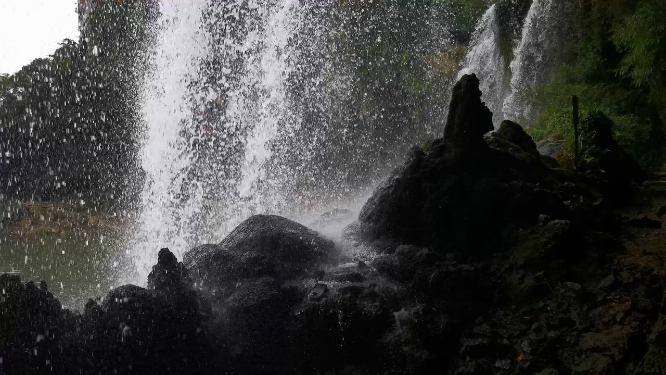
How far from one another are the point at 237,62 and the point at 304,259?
27.3 feet

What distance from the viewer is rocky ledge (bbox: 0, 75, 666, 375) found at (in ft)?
18.5

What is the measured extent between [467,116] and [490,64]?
10.4m

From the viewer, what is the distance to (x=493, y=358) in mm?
5797

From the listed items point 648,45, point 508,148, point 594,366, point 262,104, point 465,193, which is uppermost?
point 262,104

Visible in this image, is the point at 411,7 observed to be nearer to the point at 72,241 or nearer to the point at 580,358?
the point at 72,241

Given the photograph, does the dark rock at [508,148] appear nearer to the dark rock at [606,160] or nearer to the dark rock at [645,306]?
the dark rock at [606,160]

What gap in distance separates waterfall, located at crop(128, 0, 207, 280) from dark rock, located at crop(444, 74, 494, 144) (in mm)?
6783

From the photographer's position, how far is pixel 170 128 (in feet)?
42.6

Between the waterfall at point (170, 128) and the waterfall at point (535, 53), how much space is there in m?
9.04

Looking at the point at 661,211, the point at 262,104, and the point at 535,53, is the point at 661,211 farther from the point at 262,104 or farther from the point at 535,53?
the point at 262,104


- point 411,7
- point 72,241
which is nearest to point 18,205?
point 72,241

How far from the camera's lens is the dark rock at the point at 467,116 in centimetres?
757

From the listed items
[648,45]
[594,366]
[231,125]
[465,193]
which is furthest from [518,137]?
[231,125]

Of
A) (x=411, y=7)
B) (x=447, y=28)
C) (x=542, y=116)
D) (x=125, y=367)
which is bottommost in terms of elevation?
(x=125, y=367)
